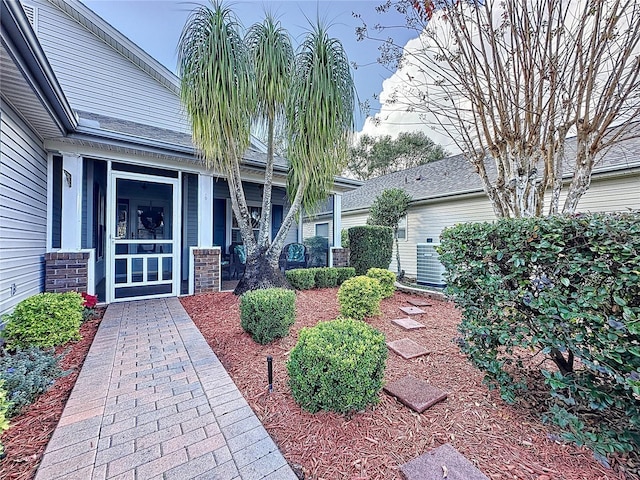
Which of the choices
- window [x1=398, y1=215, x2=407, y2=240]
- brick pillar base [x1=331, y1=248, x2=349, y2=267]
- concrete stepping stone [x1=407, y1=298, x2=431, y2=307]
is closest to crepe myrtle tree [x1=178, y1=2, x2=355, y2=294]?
concrete stepping stone [x1=407, y1=298, x2=431, y2=307]

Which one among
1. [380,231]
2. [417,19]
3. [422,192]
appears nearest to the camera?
[417,19]

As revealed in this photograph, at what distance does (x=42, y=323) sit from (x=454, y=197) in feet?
32.2

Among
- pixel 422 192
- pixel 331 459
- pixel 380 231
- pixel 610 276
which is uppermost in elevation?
pixel 422 192

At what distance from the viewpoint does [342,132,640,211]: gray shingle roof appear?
20.7 feet

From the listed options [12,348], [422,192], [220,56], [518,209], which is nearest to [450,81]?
[518,209]

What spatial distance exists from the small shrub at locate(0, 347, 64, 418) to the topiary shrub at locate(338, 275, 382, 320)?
3.31 m

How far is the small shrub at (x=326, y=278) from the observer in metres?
6.74

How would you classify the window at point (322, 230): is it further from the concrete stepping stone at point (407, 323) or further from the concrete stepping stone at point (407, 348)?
the concrete stepping stone at point (407, 348)

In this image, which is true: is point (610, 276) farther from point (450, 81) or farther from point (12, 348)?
point (12, 348)

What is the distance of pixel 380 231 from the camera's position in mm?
7930

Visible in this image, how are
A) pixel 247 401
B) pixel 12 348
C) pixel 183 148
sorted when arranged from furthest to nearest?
pixel 183 148 → pixel 12 348 → pixel 247 401

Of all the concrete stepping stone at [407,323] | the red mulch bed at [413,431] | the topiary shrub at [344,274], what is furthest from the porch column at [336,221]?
the red mulch bed at [413,431]

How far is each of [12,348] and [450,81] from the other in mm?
6091

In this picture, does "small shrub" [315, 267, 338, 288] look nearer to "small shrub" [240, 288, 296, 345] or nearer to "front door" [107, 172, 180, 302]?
"front door" [107, 172, 180, 302]
